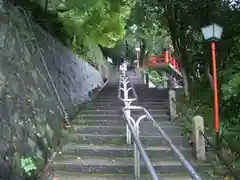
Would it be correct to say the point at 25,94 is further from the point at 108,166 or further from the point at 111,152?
the point at 111,152

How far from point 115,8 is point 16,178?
3.88 metres

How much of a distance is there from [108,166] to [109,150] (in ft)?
1.68

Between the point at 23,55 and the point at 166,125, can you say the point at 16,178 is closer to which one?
the point at 23,55

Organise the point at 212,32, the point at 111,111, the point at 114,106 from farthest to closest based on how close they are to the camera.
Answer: the point at 114,106
the point at 111,111
the point at 212,32

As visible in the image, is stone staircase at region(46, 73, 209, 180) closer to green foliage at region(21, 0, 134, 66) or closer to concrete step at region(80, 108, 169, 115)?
concrete step at region(80, 108, 169, 115)

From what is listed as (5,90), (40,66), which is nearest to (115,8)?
(40,66)

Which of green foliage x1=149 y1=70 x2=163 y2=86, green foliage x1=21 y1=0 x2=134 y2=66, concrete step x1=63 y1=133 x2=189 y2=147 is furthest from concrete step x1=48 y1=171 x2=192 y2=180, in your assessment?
green foliage x1=149 y1=70 x2=163 y2=86

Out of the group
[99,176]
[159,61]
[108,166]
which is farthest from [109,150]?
[159,61]

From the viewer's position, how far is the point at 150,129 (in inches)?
232

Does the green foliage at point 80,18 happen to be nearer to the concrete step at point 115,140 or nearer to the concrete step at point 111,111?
the concrete step at point 111,111

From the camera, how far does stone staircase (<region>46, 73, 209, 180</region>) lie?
4.27 metres

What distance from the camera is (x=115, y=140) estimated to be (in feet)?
17.5

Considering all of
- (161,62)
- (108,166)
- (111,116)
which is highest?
(161,62)

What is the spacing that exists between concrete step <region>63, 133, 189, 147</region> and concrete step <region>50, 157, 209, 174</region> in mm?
735
